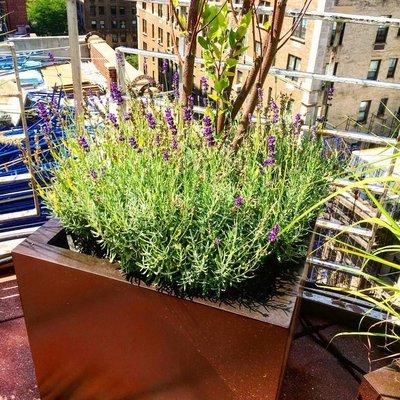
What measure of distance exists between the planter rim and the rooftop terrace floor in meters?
0.75

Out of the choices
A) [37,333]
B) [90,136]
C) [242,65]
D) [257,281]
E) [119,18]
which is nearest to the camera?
[257,281]

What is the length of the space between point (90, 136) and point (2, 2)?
48.6 meters

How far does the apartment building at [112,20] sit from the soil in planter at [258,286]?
2159 inches

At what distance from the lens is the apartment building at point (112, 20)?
5181 cm

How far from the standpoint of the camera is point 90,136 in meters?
1.88

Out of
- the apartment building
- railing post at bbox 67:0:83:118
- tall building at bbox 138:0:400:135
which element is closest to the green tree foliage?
the apartment building

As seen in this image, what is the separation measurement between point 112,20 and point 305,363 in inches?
2253

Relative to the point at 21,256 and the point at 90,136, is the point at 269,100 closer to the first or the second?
the point at 90,136

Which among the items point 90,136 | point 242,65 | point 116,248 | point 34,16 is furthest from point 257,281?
point 34,16

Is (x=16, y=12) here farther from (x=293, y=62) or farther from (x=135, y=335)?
(x=135, y=335)

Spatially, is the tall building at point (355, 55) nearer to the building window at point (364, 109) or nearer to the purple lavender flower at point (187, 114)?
the building window at point (364, 109)

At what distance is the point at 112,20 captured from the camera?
53.2 meters

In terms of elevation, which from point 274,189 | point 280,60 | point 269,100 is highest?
point 269,100

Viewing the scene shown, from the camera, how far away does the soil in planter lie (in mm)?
1409
